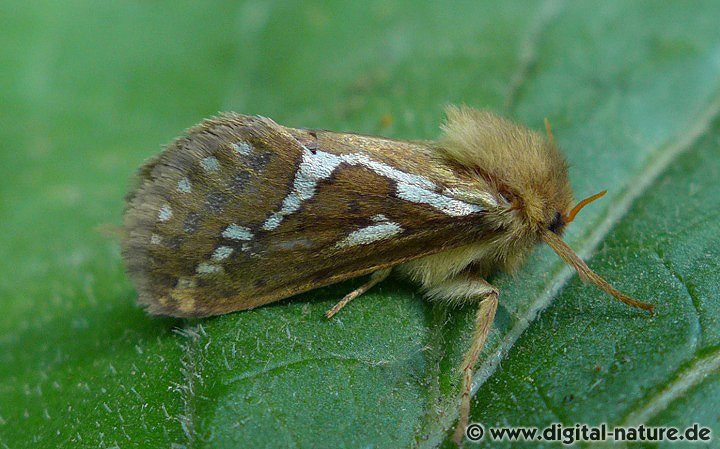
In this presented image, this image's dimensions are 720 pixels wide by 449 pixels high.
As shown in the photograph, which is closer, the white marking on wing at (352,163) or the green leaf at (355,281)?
the green leaf at (355,281)

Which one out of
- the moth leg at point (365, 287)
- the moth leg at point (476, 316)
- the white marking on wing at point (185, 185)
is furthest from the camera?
the moth leg at point (365, 287)

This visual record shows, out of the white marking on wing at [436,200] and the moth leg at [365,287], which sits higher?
the white marking on wing at [436,200]

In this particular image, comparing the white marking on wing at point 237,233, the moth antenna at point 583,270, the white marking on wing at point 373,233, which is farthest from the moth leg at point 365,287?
the moth antenna at point 583,270

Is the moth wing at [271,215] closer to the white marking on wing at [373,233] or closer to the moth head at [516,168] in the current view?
the white marking on wing at [373,233]

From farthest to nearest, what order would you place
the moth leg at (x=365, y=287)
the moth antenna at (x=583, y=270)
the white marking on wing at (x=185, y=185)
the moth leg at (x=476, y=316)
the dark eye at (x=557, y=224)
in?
the dark eye at (x=557, y=224)
the moth leg at (x=365, y=287)
the white marking on wing at (x=185, y=185)
the moth antenna at (x=583, y=270)
the moth leg at (x=476, y=316)

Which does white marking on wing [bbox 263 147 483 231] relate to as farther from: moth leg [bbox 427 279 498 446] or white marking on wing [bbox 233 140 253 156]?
moth leg [bbox 427 279 498 446]

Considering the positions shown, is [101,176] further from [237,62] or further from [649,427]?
[649,427]

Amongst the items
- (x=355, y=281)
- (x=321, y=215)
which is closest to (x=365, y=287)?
(x=355, y=281)
